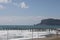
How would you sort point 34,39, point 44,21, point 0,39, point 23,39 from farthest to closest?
point 44,21 → point 23,39 → point 0,39 → point 34,39

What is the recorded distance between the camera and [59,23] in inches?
1020

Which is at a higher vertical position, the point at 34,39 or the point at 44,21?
the point at 44,21

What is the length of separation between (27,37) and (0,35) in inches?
71.7

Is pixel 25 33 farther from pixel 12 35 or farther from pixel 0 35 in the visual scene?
pixel 0 35

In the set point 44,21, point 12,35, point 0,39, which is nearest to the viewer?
point 0,39

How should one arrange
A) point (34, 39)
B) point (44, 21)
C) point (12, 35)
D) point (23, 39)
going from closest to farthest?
point (34, 39), point (23, 39), point (12, 35), point (44, 21)

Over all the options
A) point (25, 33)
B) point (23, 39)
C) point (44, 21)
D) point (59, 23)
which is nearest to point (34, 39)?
point (23, 39)

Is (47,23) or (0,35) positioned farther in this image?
(47,23)

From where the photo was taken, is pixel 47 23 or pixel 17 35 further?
pixel 47 23

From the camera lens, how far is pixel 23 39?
9.40 metres

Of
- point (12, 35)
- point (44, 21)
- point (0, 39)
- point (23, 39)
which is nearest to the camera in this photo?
point (0, 39)

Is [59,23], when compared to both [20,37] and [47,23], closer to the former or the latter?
[47,23]

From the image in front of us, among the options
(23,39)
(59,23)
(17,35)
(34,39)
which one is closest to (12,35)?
(17,35)

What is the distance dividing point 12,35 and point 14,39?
1.96ft
